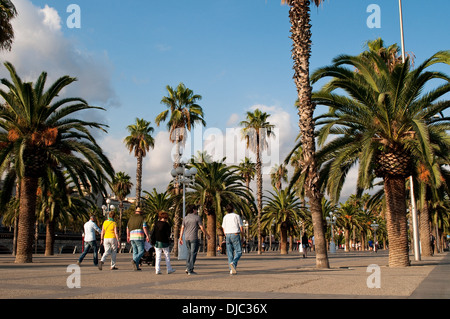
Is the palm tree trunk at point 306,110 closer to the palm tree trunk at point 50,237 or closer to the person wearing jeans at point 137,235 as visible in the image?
the person wearing jeans at point 137,235

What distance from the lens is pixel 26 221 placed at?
739 inches

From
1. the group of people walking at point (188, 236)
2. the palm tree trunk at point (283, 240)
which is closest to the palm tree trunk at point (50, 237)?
the palm tree trunk at point (283, 240)

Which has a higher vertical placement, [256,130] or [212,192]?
[256,130]

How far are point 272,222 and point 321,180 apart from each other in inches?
1103

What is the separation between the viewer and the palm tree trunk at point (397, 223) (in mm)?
15859

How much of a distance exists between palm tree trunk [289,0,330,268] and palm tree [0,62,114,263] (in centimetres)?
919

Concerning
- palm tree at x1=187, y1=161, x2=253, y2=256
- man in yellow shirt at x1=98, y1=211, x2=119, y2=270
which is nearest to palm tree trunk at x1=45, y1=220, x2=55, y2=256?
palm tree at x1=187, y1=161, x2=253, y2=256

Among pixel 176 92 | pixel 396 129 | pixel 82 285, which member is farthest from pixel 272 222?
pixel 82 285

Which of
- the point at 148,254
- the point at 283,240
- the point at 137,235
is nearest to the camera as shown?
the point at 137,235

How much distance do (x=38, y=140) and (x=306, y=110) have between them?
438 inches

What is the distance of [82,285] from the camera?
8.50 m

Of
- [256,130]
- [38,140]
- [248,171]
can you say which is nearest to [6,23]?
Result: [38,140]

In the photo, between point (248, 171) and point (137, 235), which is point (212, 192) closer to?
point (137, 235)
